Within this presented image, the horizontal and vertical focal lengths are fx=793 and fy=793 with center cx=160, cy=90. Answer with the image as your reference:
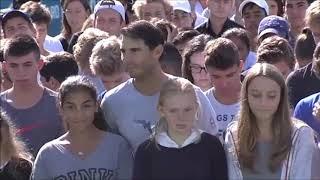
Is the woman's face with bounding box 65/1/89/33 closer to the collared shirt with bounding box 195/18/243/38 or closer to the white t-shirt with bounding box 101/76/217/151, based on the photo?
the collared shirt with bounding box 195/18/243/38

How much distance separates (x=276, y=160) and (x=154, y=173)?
65cm

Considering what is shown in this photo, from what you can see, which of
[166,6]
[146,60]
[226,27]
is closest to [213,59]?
[146,60]

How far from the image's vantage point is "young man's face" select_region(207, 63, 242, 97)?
16.4 ft

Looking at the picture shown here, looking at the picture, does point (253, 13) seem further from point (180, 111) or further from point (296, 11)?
point (180, 111)

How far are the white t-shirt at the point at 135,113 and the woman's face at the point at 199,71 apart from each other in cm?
98

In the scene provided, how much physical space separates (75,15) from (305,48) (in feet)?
10.9

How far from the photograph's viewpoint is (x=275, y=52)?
19.1 ft

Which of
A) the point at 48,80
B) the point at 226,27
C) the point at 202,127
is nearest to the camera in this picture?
the point at 202,127

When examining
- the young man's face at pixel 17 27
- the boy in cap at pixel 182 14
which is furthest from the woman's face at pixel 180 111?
the boy in cap at pixel 182 14

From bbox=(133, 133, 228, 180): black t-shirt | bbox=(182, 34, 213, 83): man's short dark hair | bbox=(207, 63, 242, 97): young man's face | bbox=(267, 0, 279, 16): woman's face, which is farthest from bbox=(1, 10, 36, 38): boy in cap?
bbox=(133, 133, 228, 180): black t-shirt

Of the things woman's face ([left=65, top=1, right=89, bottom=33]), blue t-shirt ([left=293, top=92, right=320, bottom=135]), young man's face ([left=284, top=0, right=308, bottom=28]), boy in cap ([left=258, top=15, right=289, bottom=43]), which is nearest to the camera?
blue t-shirt ([left=293, top=92, right=320, bottom=135])

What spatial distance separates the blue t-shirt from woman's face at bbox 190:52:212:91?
1004 mm

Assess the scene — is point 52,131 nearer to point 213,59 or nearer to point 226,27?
point 213,59

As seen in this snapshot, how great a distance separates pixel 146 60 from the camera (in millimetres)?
4594
